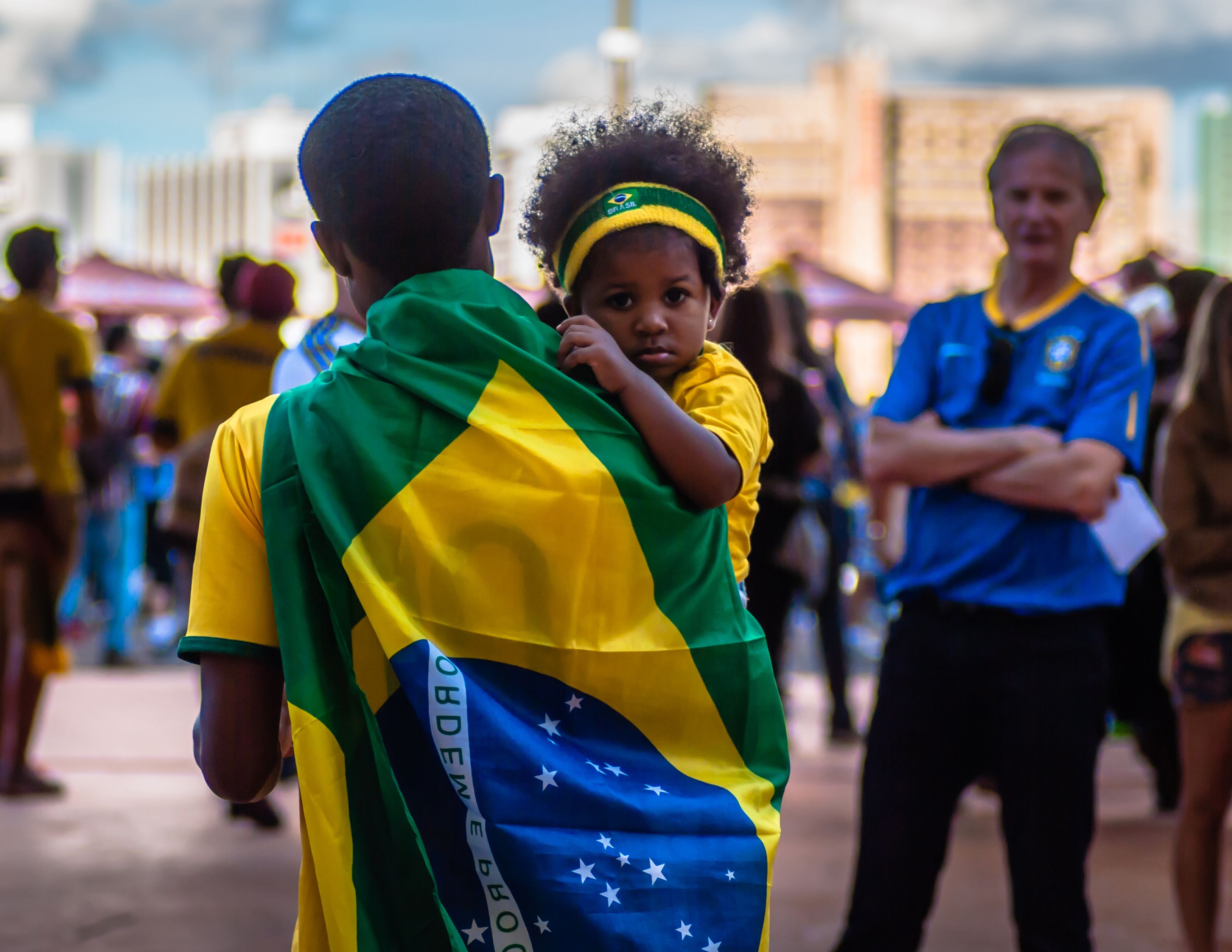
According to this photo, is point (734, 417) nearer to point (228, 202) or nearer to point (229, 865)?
point (229, 865)

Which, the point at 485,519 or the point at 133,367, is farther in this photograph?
the point at 133,367

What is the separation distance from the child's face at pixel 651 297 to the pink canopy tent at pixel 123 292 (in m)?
13.8

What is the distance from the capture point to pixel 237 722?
1.49 metres

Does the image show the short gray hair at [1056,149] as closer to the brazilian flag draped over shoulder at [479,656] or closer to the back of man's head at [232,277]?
the brazilian flag draped over shoulder at [479,656]

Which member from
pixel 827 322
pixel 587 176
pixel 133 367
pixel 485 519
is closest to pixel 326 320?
pixel 587 176

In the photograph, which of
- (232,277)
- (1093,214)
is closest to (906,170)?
(232,277)

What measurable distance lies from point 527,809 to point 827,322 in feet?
48.3

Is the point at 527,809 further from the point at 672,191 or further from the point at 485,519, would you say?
the point at 672,191

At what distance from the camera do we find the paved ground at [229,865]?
4242 mm

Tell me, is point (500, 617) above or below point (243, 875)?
above

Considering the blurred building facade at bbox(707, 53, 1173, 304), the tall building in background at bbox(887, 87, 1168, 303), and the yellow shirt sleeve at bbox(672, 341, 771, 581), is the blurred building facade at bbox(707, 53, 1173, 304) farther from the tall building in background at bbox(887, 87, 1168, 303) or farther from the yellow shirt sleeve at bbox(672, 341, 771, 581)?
the yellow shirt sleeve at bbox(672, 341, 771, 581)

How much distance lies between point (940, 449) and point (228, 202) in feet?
406

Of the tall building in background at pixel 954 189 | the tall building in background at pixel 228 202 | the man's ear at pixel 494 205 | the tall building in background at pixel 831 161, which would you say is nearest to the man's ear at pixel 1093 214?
the man's ear at pixel 494 205

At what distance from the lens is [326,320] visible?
147 inches
